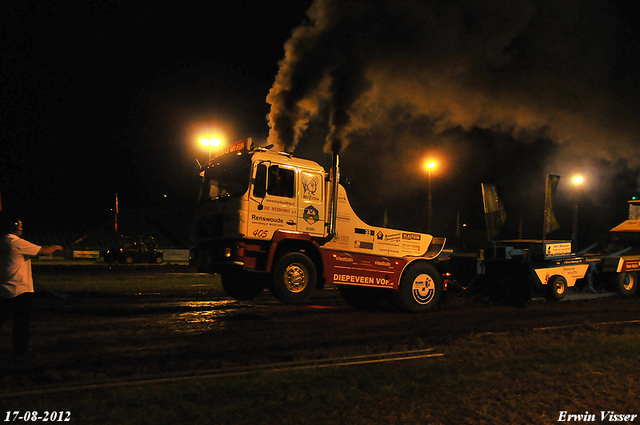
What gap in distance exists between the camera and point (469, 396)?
445 cm

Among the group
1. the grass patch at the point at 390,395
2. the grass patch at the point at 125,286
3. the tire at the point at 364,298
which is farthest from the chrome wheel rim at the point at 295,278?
the grass patch at the point at 125,286

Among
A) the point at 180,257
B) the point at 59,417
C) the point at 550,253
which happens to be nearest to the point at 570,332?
the point at 550,253

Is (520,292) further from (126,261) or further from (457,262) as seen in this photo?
(126,261)

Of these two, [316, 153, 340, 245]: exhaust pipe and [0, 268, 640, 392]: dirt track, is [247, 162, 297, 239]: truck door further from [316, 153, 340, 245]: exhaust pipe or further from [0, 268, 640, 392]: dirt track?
[0, 268, 640, 392]: dirt track

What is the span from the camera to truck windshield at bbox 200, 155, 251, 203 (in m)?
8.80

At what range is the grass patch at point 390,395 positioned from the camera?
12.7ft

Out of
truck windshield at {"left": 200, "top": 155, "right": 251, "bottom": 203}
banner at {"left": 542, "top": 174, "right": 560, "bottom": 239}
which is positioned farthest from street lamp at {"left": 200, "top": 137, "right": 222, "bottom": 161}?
banner at {"left": 542, "top": 174, "right": 560, "bottom": 239}

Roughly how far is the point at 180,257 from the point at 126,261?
6807 mm

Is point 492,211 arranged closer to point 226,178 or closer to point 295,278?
point 295,278

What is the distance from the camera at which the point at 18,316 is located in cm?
539

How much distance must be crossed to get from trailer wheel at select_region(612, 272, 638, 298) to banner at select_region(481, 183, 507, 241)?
3.49 meters

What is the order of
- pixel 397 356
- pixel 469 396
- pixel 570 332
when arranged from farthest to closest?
pixel 570 332, pixel 397 356, pixel 469 396

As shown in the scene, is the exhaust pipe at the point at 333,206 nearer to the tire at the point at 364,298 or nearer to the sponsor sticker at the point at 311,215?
the sponsor sticker at the point at 311,215

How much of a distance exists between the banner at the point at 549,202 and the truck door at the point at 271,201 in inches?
331
